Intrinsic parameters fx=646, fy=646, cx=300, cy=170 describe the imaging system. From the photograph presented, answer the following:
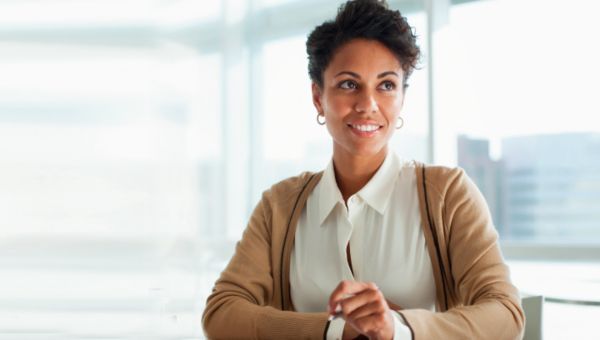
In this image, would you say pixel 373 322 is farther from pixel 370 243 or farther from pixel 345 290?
pixel 370 243

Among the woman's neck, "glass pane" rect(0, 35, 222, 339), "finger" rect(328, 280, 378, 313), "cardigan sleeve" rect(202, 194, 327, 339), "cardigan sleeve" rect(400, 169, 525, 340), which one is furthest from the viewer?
"glass pane" rect(0, 35, 222, 339)

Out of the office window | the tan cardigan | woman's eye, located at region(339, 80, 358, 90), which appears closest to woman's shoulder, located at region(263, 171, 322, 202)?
the tan cardigan

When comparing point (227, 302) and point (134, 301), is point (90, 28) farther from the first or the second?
point (227, 302)

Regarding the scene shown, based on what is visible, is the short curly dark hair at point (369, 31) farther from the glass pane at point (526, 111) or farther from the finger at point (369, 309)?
the glass pane at point (526, 111)

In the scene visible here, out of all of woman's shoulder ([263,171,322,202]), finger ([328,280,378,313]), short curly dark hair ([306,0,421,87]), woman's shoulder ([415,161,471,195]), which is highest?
short curly dark hair ([306,0,421,87])

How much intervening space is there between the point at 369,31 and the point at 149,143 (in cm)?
304

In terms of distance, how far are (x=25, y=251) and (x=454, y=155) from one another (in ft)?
7.94

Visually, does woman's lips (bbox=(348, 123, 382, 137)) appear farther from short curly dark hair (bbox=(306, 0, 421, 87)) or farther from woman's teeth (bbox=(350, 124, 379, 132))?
short curly dark hair (bbox=(306, 0, 421, 87))

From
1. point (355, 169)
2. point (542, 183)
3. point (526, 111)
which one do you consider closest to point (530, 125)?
point (526, 111)

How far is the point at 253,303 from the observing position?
162cm

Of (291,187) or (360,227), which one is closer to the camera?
(360,227)

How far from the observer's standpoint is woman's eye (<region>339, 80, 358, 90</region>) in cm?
164

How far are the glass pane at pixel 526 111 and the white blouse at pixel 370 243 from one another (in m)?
1.90

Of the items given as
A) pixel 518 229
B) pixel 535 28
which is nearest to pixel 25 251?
pixel 518 229
